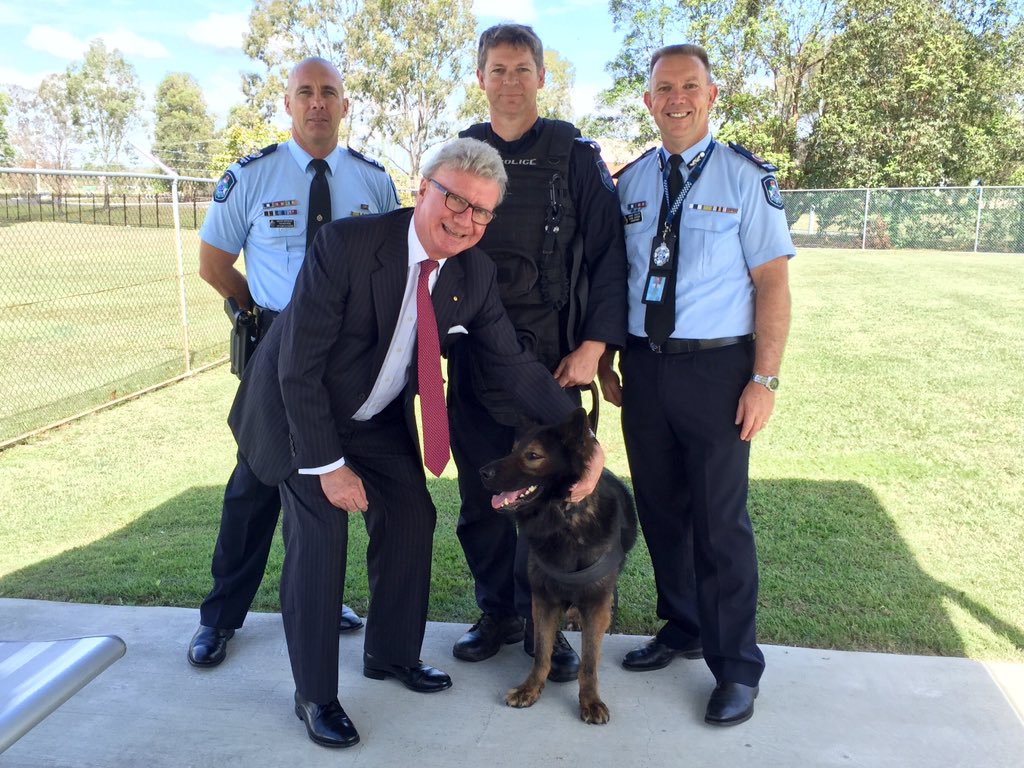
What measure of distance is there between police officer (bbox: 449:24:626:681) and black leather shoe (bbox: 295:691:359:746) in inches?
31.8

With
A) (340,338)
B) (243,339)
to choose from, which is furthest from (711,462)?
(243,339)

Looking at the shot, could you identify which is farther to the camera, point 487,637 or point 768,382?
point 487,637

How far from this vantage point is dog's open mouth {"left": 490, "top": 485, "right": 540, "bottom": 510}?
271 cm

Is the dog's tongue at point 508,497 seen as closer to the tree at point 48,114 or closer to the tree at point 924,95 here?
the tree at point 924,95

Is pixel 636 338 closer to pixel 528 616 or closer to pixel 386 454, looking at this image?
pixel 386 454

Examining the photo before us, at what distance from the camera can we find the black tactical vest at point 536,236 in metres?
2.99

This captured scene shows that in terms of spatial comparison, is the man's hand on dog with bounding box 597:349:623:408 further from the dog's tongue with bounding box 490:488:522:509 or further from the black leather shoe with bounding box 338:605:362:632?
the black leather shoe with bounding box 338:605:362:632

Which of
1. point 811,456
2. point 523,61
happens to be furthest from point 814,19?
point 523,61

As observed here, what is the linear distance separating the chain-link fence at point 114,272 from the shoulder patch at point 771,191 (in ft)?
17.2

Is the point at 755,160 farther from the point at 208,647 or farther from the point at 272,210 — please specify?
the point at 208,647

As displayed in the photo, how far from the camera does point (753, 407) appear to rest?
2707 mm

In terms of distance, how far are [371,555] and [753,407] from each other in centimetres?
142

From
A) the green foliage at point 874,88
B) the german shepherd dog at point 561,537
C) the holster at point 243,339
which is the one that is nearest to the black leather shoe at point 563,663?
the german shepherd dog at point 561,537

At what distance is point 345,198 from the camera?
346cm
